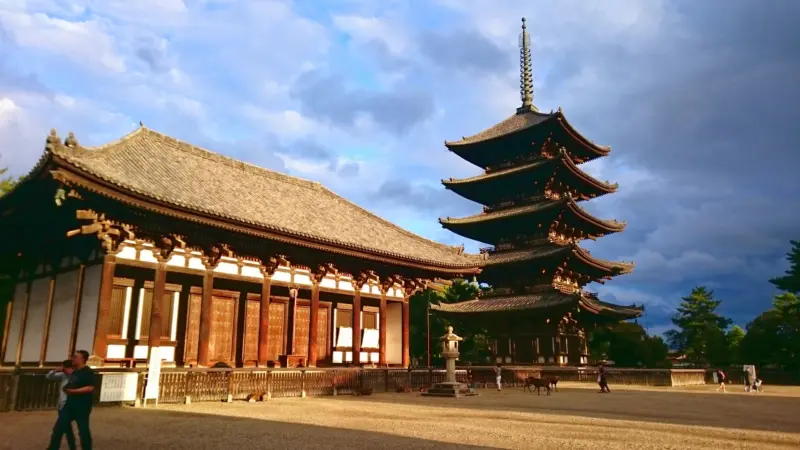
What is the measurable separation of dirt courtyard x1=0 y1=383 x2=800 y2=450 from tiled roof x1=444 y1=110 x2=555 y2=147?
24.3m

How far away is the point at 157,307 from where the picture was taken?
659 inches

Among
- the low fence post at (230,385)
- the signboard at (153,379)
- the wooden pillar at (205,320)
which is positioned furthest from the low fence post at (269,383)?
the signboard at (153,379)

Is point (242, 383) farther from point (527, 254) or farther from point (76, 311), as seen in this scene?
point (527, 254)

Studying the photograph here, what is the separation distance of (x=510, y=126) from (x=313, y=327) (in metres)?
24.9

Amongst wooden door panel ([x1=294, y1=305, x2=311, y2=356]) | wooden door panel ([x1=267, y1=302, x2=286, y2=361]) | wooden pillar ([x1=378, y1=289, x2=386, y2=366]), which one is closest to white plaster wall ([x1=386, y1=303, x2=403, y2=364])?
wooden pillar ([x1=378, y1=289, x2=386, y2=366])

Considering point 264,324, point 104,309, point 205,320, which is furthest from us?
point 264,324

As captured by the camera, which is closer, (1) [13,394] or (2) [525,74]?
(1) [13,394]

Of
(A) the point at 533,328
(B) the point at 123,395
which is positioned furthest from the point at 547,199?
(B) the point at 123,395

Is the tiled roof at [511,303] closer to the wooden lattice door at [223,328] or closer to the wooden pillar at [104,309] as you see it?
the wooden lattice door at [223,328]

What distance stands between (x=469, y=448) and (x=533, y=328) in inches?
1014

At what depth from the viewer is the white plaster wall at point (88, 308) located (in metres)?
16.4

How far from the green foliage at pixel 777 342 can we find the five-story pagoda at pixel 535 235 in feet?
46.0

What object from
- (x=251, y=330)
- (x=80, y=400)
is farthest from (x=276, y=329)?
(x=80, y=400)

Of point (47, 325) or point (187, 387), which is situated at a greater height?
point (47, 325)
